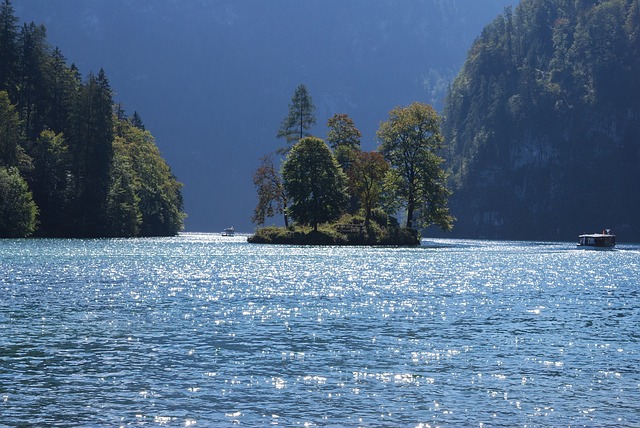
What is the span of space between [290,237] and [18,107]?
62.7 meters

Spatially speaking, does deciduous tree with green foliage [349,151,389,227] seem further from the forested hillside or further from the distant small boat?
the forested hillside

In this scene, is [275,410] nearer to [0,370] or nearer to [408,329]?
[0,370]

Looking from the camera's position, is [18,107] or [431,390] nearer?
[431,390]

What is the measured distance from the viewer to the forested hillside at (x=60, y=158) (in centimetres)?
12681

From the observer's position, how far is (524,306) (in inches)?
1743

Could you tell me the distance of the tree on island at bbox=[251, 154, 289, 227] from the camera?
5226 inches

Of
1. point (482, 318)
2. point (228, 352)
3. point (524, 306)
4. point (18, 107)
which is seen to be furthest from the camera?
point (18, 107)

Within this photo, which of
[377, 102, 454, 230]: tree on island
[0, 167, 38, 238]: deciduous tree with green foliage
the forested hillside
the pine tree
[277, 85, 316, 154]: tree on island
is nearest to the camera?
[0, 167, 38, 238]: deciduous tree with green foliage

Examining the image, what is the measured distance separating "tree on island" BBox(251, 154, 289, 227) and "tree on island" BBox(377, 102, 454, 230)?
20.0 metres

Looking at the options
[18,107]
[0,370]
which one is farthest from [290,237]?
[0,370]

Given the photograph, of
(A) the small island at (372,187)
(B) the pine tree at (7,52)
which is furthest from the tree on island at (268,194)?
(B) the pine tree at (7,52)

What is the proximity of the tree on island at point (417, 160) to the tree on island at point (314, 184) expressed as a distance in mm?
9842

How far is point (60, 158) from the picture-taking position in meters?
137

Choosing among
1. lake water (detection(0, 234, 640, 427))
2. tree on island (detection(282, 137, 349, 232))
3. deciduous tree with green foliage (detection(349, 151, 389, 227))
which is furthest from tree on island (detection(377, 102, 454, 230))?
lake water (detection(0, 234, 640, 427))
